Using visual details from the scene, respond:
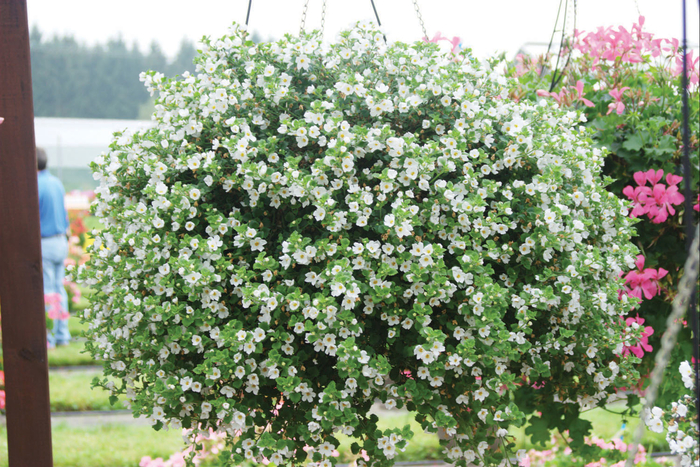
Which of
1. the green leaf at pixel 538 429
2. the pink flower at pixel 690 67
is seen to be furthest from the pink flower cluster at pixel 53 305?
the pink flower at pixel 690 67

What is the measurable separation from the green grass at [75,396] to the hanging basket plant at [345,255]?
203cm

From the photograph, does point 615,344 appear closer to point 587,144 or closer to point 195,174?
point 587,144

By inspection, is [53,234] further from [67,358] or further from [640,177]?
[640,177]

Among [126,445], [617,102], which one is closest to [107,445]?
[126,445]

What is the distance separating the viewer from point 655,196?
178 cm

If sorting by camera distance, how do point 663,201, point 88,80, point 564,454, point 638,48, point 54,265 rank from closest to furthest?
point 663,201
point 638,48
point 564,454
point 54,265
point 88,80

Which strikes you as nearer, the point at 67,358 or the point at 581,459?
the point at 581,459

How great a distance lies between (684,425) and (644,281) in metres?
0.67

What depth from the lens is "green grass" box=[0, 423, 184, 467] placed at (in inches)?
99.3

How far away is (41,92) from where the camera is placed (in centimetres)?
878

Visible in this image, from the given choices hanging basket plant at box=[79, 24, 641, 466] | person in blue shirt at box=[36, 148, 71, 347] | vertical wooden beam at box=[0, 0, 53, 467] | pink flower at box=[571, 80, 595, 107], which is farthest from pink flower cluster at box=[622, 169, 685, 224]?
person in blue shirt at box=[36, 148, 71, 347]

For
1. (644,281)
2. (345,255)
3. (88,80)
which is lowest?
(644,281)

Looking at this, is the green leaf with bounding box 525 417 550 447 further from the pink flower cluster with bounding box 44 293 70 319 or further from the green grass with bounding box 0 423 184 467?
the pink flower cluster with bounding box 44 293 70 319

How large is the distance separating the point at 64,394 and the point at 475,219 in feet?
9.71
